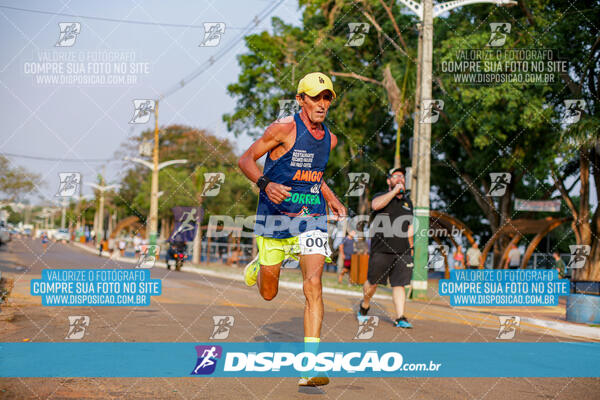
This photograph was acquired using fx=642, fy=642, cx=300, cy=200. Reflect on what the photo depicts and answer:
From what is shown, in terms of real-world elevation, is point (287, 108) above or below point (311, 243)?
above

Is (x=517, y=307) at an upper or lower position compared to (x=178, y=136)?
lower

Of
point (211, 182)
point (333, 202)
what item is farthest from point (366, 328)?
point (211, 182)

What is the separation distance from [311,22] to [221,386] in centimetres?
2542

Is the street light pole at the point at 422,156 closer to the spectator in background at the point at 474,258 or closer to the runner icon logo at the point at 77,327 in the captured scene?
the spectator in background at the point at 474,258

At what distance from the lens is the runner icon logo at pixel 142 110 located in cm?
1110

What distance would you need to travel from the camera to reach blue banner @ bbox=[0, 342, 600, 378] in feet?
17.1

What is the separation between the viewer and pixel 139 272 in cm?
1352

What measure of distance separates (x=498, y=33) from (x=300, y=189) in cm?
1806

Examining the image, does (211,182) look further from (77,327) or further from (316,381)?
(316,381)

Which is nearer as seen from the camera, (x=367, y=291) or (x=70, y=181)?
(x=367, y=291)

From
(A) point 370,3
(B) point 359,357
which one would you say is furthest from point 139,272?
(A) point 370,3

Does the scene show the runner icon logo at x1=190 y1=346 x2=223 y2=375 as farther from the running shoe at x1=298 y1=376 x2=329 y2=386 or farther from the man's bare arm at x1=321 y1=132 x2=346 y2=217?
the man's bare arm at x1=321 y1=132 x2=346 y2=217

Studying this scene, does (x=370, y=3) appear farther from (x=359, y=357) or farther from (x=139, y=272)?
(x=359, y=357)

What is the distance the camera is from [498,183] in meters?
23.4
